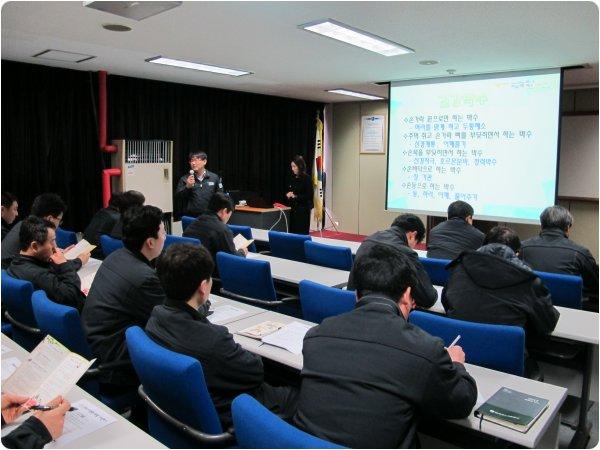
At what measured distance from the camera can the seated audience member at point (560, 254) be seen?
3.53 m

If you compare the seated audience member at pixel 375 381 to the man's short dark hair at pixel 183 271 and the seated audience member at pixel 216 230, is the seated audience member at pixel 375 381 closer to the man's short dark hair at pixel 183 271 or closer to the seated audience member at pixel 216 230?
the man's short dark hair at pixel 183 271

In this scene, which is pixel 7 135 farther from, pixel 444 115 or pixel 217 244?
pixel 444 115

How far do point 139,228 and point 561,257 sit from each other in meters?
2.85

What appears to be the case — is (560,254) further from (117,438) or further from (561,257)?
(117,438)

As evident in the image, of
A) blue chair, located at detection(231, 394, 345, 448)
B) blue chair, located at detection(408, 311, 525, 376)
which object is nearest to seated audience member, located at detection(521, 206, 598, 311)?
blue chair, located at detection(408, 311, 525, 376)

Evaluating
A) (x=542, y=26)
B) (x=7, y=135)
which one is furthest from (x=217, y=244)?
(x=7, y=135)

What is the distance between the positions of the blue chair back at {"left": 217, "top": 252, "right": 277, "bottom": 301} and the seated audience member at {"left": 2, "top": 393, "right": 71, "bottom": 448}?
186cm

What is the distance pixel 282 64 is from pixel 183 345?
4.27 m

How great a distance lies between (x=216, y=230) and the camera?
399cm

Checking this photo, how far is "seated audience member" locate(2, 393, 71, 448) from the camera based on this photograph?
4.37 feet

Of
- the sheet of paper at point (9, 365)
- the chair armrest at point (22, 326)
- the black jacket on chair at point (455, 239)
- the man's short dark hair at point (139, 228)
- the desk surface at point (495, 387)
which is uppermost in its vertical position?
the man's short dark hair at point (139, 228)

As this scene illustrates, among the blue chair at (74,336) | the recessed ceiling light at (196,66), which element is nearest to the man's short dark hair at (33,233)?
the blue chair at (74,336)

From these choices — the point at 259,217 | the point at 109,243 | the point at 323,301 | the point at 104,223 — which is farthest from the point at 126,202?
the point at 259,217

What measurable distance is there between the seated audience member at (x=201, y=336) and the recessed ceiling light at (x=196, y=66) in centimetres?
393
